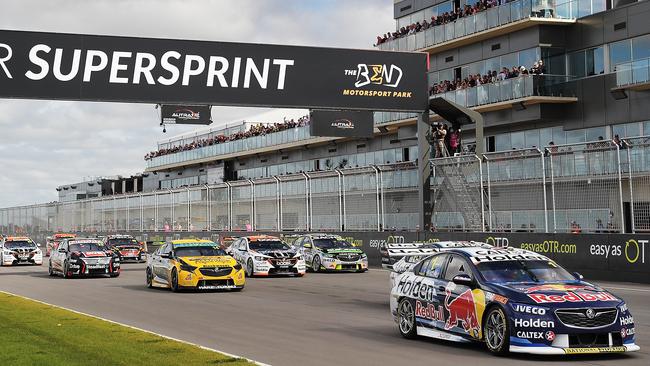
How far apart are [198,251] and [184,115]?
43.5 ft

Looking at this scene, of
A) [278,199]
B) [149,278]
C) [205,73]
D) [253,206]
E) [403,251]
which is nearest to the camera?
[403,251]


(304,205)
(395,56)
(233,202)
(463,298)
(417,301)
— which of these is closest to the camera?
(463,298)

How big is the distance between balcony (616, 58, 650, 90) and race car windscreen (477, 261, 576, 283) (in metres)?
26.7

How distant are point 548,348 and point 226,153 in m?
65.4

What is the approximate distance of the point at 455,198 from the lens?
30953mm

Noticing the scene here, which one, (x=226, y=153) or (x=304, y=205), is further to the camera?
(x=226, y=153)

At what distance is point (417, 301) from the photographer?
40.4ft

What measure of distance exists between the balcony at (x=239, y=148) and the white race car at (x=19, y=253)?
69.5 ft

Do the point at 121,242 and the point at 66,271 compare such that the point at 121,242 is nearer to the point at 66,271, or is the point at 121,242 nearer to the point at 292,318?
the point at 66,271

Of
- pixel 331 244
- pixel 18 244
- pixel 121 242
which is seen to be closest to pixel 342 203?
pixel 331 244

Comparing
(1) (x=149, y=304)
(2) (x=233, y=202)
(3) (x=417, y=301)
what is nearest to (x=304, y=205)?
(2) (x=233, y=202)

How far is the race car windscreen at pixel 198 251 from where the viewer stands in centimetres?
2317

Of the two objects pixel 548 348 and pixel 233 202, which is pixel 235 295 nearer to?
pixel 548 348

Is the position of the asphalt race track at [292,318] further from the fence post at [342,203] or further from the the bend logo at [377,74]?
the the bend logo at [377,74]
